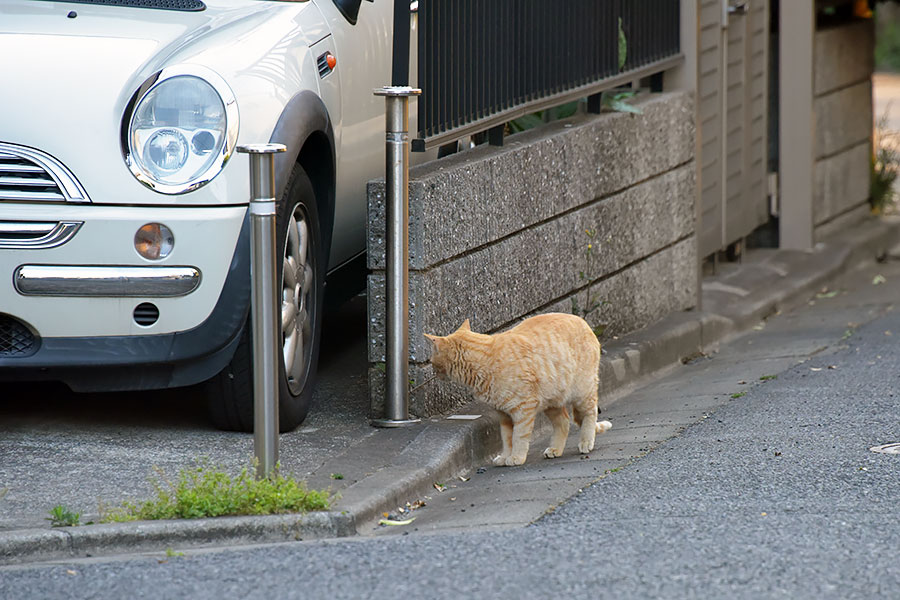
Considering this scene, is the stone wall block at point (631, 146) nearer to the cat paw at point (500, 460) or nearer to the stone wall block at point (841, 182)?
the cat paw at point (500, 460)

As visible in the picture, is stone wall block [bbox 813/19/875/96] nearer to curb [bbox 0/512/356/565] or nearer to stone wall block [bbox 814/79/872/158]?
stone wall block [bbox 814/79/872/158]

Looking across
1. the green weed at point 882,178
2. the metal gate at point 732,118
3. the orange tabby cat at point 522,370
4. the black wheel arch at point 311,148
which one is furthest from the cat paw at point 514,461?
the green weed at point 882,178

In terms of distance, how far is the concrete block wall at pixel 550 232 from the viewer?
535 cm

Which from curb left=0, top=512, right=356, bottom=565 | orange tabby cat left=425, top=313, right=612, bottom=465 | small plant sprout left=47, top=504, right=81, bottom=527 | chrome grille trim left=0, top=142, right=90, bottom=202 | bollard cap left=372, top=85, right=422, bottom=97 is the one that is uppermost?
bollard cap left=372, top=85, right=422, bottom=97

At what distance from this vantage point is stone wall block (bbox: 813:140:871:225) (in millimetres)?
11312

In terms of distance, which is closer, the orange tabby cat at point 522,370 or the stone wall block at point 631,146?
the orange tabby cat at point 522,370

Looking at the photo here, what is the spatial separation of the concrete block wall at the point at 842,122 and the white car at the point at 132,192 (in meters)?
7.25

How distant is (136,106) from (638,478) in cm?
208

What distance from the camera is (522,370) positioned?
Result: 5.03 meters

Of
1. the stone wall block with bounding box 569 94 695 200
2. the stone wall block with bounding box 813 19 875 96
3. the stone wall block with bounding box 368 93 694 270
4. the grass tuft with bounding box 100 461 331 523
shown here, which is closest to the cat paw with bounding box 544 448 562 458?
the stone wall block with bounding box 368 93 694 270

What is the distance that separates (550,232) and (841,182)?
605 cm

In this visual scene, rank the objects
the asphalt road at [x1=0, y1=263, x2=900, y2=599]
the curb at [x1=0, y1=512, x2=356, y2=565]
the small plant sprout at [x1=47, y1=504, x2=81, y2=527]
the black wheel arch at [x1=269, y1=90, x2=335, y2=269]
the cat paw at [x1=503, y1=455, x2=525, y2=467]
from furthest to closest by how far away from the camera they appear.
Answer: the cat paw at [x1=503, y1=455, x2=525, y2=467] < the black wheel arch at [x1=269, y1=90, x2=335, y2=269] < the small plant sprout at [x1=47, y1=504, x2=81, y2=527] < the curb at [x1=0, y1=512, x2=356, y2=565] < the asphalt road at [x1=0, y1=263, x2=900, y2=599]

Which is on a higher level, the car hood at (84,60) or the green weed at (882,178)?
the car hood at (84,60)

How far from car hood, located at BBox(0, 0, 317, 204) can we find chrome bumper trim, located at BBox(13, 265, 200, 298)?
1.17ft
